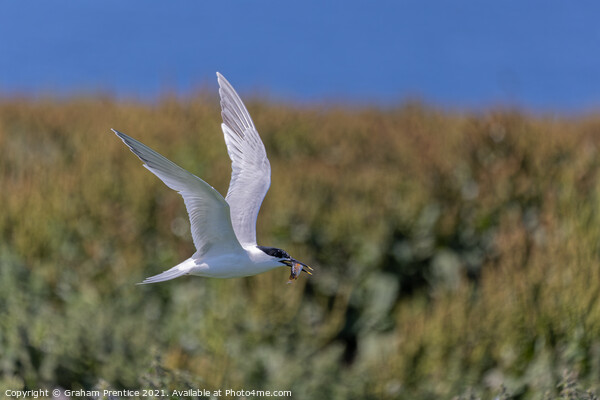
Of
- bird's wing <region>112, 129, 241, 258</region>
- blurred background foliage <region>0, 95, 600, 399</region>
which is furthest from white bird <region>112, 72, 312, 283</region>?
blurred background foliage <region>0, 95, 600, 399</region>

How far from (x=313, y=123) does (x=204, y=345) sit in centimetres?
473

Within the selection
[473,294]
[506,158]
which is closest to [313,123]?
[506,158]

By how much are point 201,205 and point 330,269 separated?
3660 mm

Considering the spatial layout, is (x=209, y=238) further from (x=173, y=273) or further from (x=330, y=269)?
(x=330, y=269)

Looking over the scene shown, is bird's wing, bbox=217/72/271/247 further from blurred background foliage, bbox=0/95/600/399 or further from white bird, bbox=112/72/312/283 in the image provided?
blurred background foliage, bbox=0/95/600/399

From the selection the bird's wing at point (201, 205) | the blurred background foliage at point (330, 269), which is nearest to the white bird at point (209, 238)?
the bird's wing at point (201, 205)

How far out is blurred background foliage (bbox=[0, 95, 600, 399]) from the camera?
4996 millimetres

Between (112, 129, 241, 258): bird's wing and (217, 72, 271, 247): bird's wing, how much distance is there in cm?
47

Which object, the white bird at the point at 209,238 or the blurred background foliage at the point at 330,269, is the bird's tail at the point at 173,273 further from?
the blurred background foliage at the point at 330,269

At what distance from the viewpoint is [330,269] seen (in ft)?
20.7

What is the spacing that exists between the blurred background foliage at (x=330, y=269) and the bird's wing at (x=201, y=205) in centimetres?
99

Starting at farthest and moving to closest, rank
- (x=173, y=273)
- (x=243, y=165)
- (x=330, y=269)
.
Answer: (x=330, y=269), (x=243, y=165), (x=173, y=273)

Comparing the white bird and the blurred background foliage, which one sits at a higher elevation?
the white bird

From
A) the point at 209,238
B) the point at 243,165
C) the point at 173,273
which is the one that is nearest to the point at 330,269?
the point at 243,165
